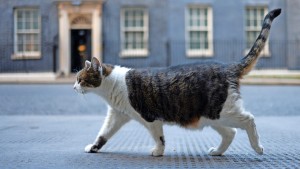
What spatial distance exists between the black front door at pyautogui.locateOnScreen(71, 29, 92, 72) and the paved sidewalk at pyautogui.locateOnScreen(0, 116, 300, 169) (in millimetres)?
15956

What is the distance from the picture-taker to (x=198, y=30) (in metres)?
24.3

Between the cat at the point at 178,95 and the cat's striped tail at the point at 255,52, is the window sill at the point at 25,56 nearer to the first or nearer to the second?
the cat at the point at 178,95

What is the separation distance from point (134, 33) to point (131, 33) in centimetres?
15

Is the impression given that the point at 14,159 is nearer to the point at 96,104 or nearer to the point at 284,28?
the point at 96,104

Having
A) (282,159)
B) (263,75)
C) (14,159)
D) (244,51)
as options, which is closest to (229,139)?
(282,159)

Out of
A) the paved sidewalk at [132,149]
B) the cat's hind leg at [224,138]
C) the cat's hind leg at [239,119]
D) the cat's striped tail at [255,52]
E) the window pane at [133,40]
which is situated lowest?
the paved sidewalk at [132,149]

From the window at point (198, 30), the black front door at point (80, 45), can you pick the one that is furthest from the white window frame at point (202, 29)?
the black front door at point (80, 45)

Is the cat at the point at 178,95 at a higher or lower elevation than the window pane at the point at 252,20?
lower

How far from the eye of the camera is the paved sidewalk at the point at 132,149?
4125 millimetres

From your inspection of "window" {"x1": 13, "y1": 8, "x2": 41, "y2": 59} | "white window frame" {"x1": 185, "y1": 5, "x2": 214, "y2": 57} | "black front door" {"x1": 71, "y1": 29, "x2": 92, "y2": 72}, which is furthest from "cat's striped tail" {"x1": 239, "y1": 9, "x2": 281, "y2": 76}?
"window" {"x1": 13, "y1": 8, "x2": 41, "y2": 59}

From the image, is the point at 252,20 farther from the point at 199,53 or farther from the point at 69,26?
the point at 69,26

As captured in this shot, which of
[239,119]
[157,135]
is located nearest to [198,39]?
[157,135]

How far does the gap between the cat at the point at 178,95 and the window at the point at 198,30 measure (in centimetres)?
1944

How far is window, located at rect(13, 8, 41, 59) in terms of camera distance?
78.8 ft
